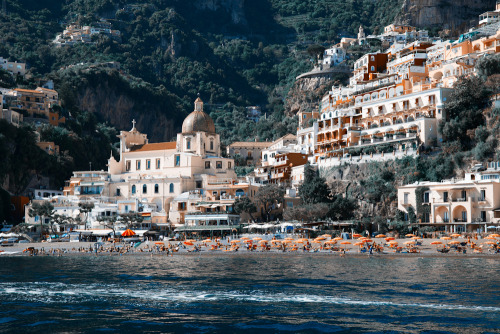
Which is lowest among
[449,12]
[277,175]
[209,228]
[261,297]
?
[261,297]

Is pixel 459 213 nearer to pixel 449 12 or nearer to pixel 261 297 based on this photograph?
pixel 261 297

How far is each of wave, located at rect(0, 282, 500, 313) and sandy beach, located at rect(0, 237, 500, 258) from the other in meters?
24.3

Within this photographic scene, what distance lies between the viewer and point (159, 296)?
38438mm

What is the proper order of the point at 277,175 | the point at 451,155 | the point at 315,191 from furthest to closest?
the point at 277,175 < the point at 315,191 < the point at 451,155

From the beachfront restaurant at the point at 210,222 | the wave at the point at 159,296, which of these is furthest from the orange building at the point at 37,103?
the wave at the point at 159,296

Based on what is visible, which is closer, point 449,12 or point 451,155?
point 451,155

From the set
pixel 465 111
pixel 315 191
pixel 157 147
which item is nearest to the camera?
pixel 465 111

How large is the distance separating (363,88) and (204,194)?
1072 inches

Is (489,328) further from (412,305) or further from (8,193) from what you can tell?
(8,193)

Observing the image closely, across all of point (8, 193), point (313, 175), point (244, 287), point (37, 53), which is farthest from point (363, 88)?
point (37, 53)

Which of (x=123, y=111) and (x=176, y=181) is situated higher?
(x=123, y=111)

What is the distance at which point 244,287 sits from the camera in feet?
136

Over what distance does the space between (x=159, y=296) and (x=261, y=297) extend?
5653mm

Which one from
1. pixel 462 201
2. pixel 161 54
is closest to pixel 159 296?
pixel 462 201
